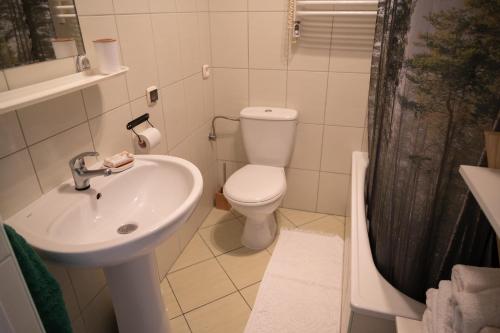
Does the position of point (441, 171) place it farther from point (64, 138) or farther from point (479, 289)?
point (64, 138)

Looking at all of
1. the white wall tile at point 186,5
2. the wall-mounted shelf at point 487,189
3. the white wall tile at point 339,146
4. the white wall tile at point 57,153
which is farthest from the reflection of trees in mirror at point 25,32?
the white wall tile at point 339,146

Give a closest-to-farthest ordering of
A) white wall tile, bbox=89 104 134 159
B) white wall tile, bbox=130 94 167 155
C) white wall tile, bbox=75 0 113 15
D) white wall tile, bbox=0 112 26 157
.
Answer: white wall tile, bbox=0 112 26 157 < white wall tile, bbox=75 0 113 15 < white wall tile, bbox=89 104 134 159 < white wall tile, bbox=130 94 167 155

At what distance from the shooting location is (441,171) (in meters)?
1.01

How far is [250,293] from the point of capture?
1.89 meters

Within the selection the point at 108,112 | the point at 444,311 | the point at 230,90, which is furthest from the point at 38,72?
the point at 230,90

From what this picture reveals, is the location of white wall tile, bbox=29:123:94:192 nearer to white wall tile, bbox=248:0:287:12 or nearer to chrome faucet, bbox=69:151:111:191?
chrome faucet, bbox=69:151:111:191

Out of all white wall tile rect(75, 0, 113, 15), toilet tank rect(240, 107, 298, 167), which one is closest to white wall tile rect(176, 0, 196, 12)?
white wall tile rect(75, 0, 113, 15)

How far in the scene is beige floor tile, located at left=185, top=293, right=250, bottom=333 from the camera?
5.56ft

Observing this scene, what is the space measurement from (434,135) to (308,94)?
1.33 m

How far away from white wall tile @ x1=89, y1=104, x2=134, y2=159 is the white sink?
0.52 ft

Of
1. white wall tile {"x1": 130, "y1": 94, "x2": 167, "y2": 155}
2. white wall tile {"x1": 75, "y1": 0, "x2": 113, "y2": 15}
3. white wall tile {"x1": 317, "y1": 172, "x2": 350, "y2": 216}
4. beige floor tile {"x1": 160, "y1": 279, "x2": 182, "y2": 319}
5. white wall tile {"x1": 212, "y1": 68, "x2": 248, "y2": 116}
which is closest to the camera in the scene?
white wall tile {"x1": 75, "y1": 0, "x2": 113, "y2": 15}

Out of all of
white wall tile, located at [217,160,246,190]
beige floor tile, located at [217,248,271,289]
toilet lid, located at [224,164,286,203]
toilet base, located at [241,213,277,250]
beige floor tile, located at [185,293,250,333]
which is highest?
toilet lid, located at [224,164,286,203]

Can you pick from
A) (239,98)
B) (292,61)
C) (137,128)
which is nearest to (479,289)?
(137,128)

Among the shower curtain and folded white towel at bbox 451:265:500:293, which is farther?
the shower curtain
